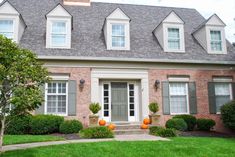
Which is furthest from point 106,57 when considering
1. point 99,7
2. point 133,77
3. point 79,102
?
point 99,7

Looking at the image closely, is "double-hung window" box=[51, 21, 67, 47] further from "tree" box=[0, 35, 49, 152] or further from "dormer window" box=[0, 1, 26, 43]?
"tree" box=[0, 35, 49, 152]

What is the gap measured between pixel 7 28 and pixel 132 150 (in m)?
9.84

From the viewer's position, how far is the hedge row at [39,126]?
1197 centimetres

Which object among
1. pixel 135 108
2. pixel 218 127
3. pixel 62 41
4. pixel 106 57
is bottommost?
pixel 218 127

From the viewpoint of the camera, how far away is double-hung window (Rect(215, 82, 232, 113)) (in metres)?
15.1

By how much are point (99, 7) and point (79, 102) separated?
26.1ft

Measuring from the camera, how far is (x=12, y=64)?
7410 mm

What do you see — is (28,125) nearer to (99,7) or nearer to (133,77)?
(133,77)

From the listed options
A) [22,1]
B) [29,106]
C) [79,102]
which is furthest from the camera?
[22,1]

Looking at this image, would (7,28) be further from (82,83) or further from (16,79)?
(16,79)

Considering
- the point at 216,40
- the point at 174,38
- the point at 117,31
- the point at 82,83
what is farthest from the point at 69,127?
the point at 216,40

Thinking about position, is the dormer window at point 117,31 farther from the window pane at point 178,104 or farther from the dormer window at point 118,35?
the window pane at point 178,104

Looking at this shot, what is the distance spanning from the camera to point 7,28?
13922mm

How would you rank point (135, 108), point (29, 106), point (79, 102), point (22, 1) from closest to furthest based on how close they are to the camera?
point (29, 106), point (79, 102), point (135, 108), point (22, 1)
